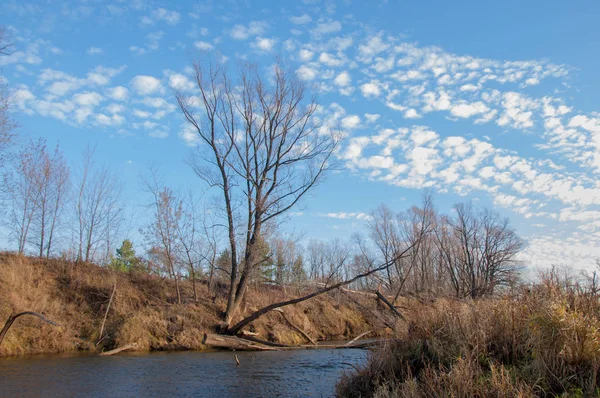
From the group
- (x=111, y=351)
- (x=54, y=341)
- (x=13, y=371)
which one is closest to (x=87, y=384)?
(x=13, y=371)

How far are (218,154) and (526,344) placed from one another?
22.3 metres

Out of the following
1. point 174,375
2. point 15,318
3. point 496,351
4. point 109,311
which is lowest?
point 174,375

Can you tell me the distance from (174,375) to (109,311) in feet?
36.6

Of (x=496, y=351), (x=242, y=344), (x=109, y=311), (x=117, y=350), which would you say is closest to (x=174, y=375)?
(x=117, y=350)

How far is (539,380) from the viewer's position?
6375mm

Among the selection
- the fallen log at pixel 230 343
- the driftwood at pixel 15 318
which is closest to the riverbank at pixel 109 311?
the fallen log at pixel 230 343

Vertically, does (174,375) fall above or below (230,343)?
above

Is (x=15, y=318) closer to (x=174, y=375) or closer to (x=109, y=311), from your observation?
(x=174, y=375)

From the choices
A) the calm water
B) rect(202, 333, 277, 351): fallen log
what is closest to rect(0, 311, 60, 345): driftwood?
the calm water

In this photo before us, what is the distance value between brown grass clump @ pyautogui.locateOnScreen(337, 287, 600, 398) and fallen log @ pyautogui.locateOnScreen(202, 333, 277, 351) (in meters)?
11.3

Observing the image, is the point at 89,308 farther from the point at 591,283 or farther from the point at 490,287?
the point at 591,283

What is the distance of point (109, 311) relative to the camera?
74.4 feet

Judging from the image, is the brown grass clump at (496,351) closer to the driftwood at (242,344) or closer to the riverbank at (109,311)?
the riverbank at (109,311)

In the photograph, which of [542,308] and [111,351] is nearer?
[542,308]
